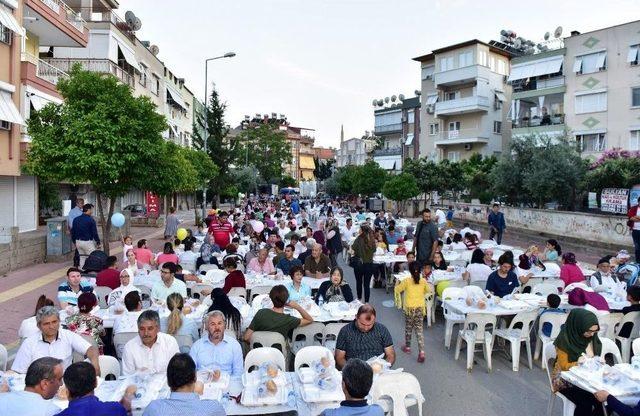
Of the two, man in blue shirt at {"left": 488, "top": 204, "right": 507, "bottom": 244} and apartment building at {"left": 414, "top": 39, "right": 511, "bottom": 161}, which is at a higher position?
apartment building at {"left": 414, "top": 39, "right": 511, "bottom": 161}

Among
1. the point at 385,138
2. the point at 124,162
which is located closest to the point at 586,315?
the point at 124,162

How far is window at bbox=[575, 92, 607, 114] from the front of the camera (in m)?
36.2

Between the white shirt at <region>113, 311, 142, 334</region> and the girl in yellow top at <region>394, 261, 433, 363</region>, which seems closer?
the white shirt at <region>113, 311, 142, 334</region>

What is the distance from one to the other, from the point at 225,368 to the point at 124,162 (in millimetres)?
11186

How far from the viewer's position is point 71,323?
6.82 m

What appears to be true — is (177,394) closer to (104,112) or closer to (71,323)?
(71,323)

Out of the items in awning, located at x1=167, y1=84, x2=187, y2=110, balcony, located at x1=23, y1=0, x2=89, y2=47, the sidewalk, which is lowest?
the sidewalk

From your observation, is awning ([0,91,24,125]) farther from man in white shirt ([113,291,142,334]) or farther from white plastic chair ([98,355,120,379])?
white plastic chair ([98,355,120,379])

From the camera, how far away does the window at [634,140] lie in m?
34.4

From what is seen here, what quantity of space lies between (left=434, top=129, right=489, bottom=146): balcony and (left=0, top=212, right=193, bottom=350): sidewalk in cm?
3724

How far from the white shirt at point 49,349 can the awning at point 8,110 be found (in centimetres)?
1523

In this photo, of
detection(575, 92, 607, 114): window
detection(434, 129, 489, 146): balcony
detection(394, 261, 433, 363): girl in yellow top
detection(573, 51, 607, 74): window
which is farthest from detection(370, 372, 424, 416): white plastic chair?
detection(434, 129, 489, 146): balcony

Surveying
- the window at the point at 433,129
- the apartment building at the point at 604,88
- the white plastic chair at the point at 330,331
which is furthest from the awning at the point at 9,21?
the window at the point at 433,129

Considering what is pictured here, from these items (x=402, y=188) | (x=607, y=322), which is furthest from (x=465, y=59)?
(x=607, y=322)
